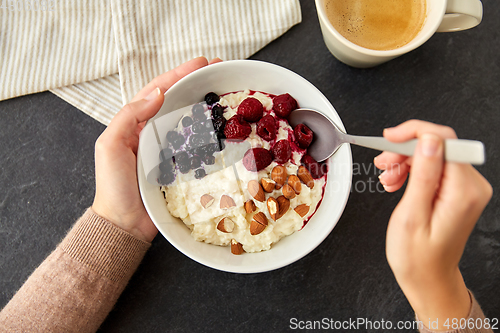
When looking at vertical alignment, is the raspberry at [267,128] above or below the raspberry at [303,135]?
above

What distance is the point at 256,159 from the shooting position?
2.77 feet

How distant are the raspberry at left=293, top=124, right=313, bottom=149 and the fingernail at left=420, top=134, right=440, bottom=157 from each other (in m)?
0.35

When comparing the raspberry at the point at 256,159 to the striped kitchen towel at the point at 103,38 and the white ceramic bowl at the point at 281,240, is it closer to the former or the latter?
the white ceramic bowl at the point at 281,240

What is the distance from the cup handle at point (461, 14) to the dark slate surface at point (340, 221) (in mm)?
222

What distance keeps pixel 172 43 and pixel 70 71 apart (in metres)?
0.37

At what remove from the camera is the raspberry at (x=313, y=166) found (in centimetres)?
90

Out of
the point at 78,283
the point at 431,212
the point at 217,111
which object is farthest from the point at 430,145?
the point at 78,283

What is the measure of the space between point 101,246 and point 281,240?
0.55 meters

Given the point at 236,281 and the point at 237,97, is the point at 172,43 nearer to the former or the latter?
the point at 237,97

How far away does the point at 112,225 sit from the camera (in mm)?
967

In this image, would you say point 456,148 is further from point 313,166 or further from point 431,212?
point 313,166

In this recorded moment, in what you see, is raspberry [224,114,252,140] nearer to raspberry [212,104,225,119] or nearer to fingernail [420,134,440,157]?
raspberry [212,104,225,119]

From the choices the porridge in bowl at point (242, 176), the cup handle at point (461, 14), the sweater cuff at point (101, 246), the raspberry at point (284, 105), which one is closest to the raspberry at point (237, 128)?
the porridge in bowl at point (242, 176)

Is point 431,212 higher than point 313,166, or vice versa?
point 431,212
